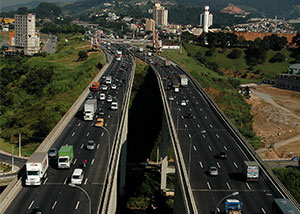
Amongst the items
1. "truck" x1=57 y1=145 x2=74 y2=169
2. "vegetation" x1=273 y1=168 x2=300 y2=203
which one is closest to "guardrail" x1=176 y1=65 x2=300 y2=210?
"vegetation" x1=273 y1=168 x2=300 y2=203

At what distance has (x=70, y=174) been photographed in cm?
4275

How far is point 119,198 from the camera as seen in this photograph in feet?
208

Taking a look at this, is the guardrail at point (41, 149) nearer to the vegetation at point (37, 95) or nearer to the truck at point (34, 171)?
the truck at point (34, 171)

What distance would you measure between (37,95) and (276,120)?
59.7 m

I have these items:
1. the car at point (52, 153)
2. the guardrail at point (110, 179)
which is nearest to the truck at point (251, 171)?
the guardrail at point (110, 179)

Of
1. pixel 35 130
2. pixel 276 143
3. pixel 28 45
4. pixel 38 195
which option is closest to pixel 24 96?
pixel 35 130

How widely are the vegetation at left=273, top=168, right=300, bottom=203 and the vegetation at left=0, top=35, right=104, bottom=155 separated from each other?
3820cm

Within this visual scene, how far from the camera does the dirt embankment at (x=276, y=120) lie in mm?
87944

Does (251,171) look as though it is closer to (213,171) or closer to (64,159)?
(213,171)

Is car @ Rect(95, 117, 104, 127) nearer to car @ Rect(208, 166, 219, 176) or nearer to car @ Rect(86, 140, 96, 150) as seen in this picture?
car @ Rect(86, 140, 96, 150)

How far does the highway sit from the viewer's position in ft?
117

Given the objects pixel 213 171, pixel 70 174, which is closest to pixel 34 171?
pixel 70 174

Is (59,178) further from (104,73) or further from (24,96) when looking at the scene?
(24,96)

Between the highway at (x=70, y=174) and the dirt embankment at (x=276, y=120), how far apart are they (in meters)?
37.2
